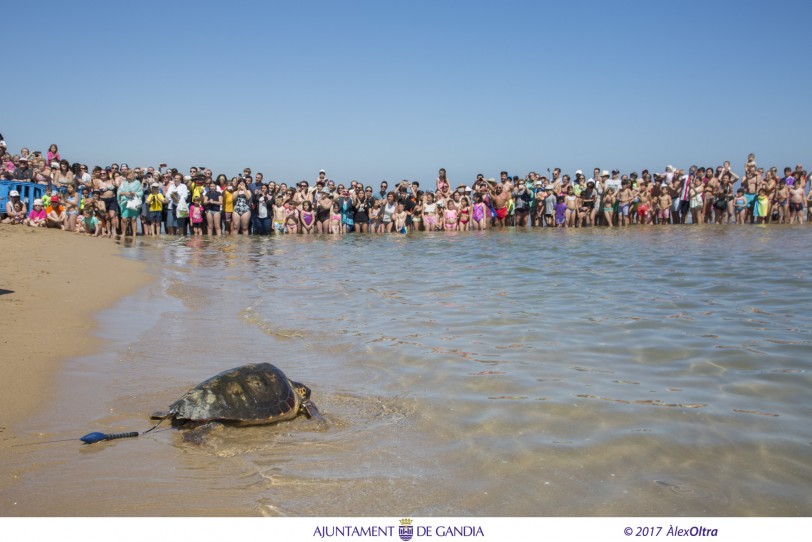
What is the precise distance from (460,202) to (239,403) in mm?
19258

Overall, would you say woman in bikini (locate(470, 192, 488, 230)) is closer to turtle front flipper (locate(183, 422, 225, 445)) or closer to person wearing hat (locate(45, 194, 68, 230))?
person wearing hat (locate(45, 194, 68, 230))

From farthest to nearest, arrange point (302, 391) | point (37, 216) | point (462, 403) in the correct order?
point (37, 216), point (462, 403), point (302, 391)

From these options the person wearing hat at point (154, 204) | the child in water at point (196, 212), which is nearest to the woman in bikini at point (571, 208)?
the child in water at point (196, 212)

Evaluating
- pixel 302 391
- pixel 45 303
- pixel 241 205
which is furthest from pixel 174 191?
pixel 302 391

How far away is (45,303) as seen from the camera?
7609mm

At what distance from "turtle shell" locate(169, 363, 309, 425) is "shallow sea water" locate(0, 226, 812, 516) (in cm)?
9

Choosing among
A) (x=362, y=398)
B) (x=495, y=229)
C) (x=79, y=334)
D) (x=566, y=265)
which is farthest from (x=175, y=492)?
(x=495, y=229)

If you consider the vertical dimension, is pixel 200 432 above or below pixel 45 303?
below

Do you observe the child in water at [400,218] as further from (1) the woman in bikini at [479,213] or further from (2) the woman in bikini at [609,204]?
(2) the woman in bikini at [609,204]

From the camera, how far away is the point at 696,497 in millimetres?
3289

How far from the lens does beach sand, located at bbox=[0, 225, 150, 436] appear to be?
15.3 feet

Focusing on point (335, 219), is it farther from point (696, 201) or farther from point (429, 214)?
point (696, 201)

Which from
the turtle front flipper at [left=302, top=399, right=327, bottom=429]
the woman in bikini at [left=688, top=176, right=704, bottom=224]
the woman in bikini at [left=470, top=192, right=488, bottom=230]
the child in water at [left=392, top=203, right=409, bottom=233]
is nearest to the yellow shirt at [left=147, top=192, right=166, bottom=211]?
the child in water at [left=392, top=203, right=409, bottom=233]
